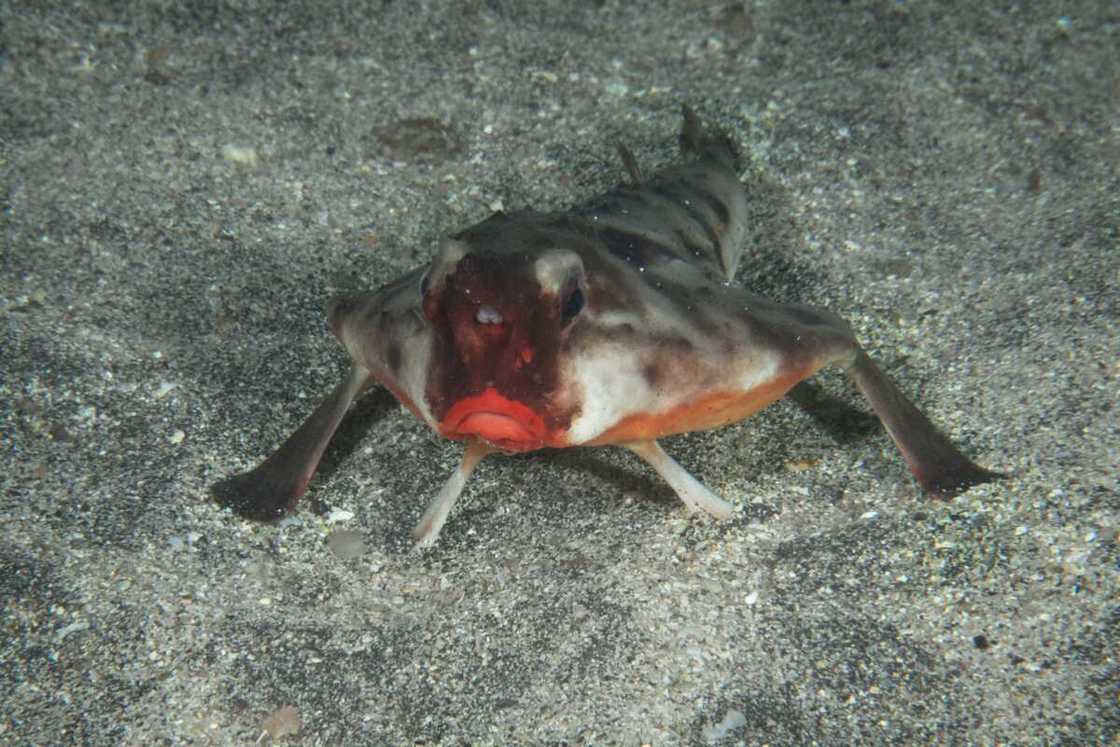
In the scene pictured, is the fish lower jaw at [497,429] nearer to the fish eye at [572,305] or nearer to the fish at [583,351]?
the fish at [583,351]

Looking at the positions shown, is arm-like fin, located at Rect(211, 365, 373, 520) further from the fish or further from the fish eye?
the fish eye

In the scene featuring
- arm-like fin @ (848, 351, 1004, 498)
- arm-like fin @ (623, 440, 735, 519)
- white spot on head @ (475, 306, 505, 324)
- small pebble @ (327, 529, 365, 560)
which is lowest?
small pebble @ (327, 529, 365, 560)

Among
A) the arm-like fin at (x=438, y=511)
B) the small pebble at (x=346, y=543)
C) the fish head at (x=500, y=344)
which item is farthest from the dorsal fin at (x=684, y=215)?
the small pebble at (x=346, y=543)

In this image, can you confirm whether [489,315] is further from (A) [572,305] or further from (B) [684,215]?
(B) [684,215]

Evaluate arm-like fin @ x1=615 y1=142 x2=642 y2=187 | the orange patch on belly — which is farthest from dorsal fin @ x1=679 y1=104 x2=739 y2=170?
the orange patch on belly

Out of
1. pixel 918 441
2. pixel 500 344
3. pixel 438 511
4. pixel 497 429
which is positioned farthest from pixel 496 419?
pixel 918 441

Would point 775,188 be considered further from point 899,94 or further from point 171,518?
point 171,518
